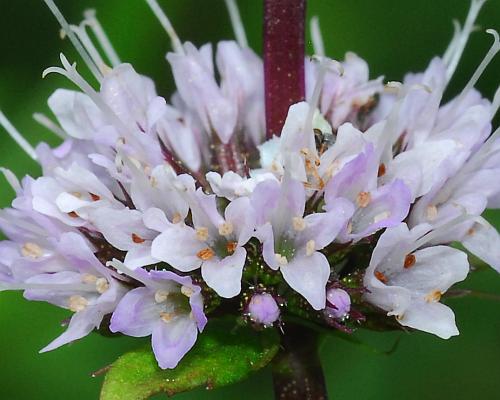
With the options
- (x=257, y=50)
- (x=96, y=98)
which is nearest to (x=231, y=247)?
(x=96, y=98)

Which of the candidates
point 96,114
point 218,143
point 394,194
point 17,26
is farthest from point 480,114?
point 17,26

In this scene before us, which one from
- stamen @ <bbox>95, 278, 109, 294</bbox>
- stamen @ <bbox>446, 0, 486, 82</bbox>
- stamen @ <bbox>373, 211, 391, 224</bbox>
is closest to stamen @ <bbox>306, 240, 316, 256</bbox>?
stamen @ <bbox>373, 211, 391, 224</bbox>

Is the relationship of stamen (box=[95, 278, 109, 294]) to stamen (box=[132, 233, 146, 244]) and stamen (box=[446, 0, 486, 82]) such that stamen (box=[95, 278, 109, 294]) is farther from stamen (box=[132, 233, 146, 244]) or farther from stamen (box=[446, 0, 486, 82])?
stamen (box=[446, 0, 486, 82])

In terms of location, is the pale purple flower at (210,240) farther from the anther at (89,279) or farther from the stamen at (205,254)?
the anther at (89,279)

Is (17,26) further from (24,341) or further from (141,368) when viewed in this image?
(141,368)

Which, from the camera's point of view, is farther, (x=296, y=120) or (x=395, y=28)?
(x=395, y=28)

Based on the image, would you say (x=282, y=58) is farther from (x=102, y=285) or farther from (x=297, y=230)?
(x=102, y=285)

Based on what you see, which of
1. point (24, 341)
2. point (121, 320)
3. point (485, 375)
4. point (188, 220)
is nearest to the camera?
point (121, 320)
